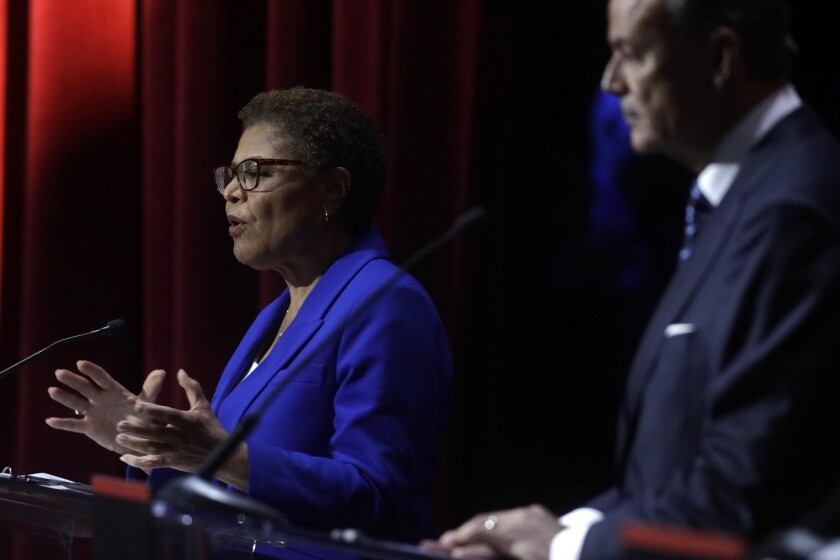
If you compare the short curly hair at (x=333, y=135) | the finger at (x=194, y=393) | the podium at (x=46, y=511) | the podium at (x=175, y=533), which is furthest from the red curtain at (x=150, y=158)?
the podium at (x=175, y=533)

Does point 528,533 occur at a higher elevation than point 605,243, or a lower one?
lower

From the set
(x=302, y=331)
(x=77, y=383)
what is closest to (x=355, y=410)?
(x=302, y=331)

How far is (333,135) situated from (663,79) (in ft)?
3.01

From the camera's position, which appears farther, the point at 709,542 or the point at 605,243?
the point at 605,243

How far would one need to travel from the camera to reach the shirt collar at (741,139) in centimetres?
123

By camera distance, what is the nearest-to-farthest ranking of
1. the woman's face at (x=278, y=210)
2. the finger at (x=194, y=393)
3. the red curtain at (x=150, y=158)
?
1. the finger at (x=194, y=393)
2. the woman's face at (x=278, y=210)
3. the red curtain at (x=150, y=158)

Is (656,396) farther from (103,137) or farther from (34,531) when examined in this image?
(103,137)

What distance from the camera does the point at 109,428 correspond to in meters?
1.95

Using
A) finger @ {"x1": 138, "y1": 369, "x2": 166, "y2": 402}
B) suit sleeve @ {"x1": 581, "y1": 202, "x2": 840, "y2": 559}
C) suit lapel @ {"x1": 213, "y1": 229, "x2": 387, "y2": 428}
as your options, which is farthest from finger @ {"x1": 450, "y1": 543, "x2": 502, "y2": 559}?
finger @ {"x1": 138, "y1": 369, "x2": 166, "y2": 402}

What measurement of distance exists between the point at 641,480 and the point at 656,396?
0.28ft

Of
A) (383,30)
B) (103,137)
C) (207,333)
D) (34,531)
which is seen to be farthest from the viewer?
(103,137)

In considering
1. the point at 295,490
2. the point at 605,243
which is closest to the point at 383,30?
the point at 605,243

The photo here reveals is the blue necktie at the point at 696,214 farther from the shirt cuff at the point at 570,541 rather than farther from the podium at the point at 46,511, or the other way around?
the podium at the point at 46,511

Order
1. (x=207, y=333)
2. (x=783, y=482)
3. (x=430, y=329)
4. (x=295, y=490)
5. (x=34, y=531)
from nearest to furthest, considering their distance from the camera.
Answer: (x=783, y=482), (x=34, y=531), (x=295, y=490), (x=430, y=329), (x=207, y=333)
